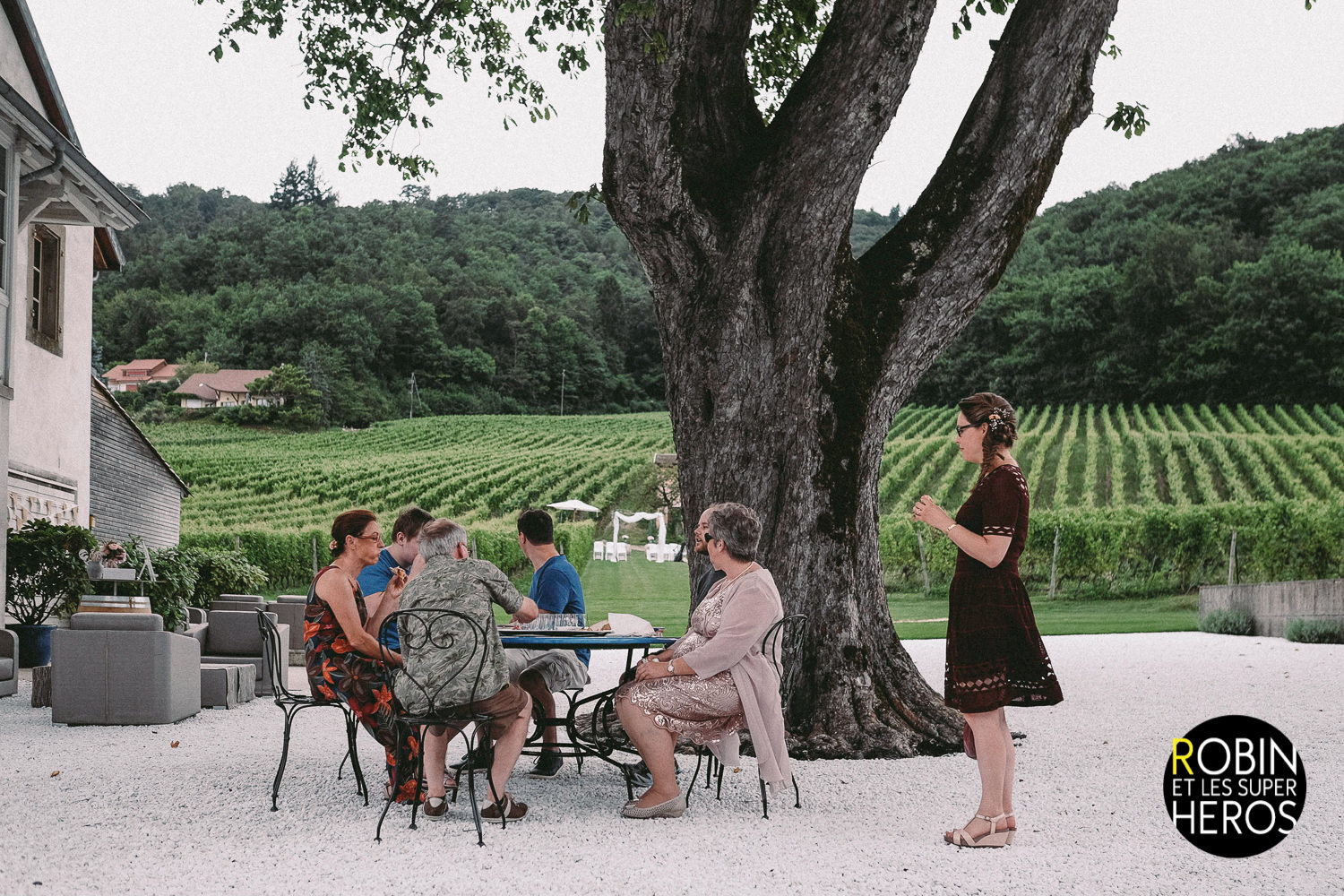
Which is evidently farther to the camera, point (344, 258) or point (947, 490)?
point (344, 258)

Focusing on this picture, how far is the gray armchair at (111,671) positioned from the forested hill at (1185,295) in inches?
2158

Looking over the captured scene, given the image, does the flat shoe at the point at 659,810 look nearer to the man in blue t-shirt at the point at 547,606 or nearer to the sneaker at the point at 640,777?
the sneaker at the point at 640,777

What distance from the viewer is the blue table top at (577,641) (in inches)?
170

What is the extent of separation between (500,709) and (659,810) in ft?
2.35

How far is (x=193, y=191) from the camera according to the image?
76.4 meters

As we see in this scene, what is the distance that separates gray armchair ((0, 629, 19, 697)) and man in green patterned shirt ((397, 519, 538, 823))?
5.10 metres

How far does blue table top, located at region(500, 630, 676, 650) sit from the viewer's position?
4.32m

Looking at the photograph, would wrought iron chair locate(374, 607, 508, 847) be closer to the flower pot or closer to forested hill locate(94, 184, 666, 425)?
the flower pot

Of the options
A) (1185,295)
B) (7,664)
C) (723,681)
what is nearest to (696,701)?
(723,681)

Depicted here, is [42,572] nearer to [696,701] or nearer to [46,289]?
[46,289]

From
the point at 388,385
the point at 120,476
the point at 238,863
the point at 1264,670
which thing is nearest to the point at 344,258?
the point at 388,385

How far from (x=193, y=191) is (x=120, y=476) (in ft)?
220

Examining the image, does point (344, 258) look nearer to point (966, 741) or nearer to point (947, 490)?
point (947, 490)

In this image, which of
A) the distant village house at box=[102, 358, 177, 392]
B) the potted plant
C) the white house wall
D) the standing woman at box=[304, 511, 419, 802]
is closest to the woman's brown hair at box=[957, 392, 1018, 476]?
the standing woman at box=[304, 511, 419, 802]
